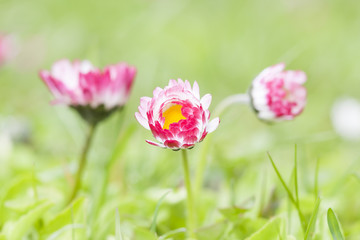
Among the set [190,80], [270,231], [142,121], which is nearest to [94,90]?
[142,121]

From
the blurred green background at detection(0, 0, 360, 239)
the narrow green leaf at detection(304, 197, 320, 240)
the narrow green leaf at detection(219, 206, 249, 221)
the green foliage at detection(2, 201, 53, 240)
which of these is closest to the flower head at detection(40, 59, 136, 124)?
the blurred green background at detection(0, 0, 360, 239)

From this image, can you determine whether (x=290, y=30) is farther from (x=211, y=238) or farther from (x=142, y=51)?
(x=211, y=238)

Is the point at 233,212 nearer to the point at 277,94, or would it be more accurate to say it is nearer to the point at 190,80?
the point at 277,94

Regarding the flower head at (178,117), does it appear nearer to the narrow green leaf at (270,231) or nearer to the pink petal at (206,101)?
the pink petal at (206,101)

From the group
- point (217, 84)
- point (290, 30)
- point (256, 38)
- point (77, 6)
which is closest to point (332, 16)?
point (290, 30)

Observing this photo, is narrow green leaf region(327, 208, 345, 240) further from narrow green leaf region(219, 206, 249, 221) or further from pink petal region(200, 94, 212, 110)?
pink petal region(200, 94, 212, 110)
